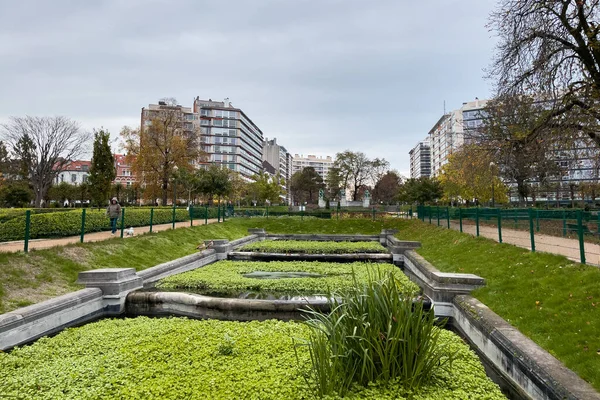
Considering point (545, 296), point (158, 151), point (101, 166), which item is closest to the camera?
point (545, 296)

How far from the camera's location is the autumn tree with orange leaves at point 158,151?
1396 inches

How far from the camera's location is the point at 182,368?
158 inches

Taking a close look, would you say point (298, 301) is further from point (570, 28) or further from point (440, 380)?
point (570, 28)

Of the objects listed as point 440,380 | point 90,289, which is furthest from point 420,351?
point 90,289

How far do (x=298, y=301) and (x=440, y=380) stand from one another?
354cm

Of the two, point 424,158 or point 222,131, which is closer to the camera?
point 222,131

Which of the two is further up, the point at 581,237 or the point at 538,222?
the point at 538,222

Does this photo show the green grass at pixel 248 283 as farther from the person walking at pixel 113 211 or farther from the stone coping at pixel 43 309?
the person walking at pixel 113 211

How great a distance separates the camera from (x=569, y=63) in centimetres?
1254

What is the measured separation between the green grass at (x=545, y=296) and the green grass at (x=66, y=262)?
9030mm

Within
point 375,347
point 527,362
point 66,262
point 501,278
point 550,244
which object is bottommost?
point 527,362

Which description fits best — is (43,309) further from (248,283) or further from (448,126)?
(448,126)

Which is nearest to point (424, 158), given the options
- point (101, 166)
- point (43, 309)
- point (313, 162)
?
point (313, 162)

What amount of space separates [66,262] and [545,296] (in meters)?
11.4
